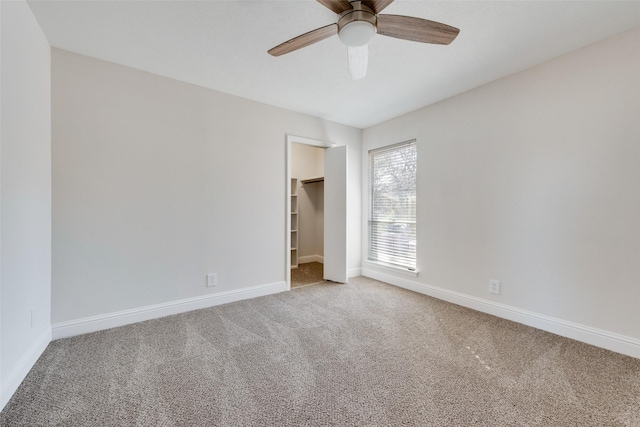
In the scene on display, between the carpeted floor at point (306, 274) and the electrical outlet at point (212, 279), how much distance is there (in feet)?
3.62

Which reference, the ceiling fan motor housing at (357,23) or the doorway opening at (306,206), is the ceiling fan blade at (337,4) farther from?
the doorway opening at (306,206)

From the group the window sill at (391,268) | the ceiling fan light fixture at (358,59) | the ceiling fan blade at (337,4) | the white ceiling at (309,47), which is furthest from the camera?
the window sill at (391,268)

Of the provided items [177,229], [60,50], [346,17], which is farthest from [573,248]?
[60,50]

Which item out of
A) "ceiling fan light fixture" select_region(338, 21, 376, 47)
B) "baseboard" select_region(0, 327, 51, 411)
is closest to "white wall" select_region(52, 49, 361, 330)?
"baseboard" select_region(0, 327, 51, 411)

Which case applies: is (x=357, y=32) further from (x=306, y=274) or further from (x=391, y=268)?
(x=306, y=274)

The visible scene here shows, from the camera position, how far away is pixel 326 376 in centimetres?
168

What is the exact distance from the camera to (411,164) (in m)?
3.53

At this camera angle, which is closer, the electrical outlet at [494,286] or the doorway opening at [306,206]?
the electrical outlet at [494,286]

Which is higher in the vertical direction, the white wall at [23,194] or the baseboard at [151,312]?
the white wall at [23,194]

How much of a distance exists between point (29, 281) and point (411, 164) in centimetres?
388

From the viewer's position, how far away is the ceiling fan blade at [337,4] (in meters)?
1.29

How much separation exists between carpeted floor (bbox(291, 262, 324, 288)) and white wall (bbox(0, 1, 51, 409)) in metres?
2.48

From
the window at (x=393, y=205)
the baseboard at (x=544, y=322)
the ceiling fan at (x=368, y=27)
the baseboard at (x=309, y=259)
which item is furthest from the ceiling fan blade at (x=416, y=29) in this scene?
the baseboard at (x=309, y=259)

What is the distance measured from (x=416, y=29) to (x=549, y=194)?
1.94 metres
